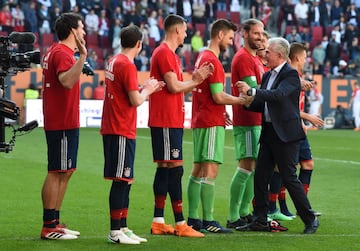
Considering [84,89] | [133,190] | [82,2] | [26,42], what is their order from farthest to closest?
1. [82,2]
2. [84,89]
3. [133,190]
4. [26,42]

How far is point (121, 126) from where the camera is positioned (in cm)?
983

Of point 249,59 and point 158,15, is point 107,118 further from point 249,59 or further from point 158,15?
point 158,15

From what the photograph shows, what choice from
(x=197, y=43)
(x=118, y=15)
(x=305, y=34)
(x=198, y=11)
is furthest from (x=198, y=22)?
(x=305, y=34)

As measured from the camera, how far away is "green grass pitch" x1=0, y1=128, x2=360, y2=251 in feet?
32.6

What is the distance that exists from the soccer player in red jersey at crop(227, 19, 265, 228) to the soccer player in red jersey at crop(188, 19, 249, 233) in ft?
1.80

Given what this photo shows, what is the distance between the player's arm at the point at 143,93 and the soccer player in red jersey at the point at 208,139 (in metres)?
1.09

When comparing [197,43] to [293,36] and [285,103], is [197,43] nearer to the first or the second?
[293,36]

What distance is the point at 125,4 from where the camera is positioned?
38.7 m

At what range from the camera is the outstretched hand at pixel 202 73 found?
33.9ft

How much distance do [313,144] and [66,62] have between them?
54.3 feet

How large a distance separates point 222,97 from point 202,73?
19.5 inches

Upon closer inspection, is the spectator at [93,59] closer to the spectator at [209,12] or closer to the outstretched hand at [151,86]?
the spectator at [209,12]

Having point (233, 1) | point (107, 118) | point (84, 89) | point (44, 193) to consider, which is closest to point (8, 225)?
point (44, 193)

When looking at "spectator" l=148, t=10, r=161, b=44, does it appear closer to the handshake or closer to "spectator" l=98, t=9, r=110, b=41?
"spectator" l=98, t=9, r=110, b=41
